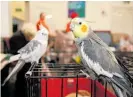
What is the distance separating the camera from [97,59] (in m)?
0.68

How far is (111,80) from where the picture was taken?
26.2 inches

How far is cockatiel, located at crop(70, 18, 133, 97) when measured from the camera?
667 mm

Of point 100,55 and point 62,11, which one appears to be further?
point 62,11

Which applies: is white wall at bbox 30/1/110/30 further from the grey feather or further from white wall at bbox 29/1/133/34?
the grey feather

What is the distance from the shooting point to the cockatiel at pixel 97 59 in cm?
67

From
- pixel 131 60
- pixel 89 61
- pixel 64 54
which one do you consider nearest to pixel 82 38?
pixel 89 61

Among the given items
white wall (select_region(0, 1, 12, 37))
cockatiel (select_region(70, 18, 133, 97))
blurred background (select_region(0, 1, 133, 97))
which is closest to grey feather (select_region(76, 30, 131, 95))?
cockatiel (select_region(70, 18, 133, 97))

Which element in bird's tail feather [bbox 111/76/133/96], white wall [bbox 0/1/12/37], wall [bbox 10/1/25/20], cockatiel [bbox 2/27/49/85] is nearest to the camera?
bird's tail feather [bbox 111/76/133/96]

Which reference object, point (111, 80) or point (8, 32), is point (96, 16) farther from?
point (111, 80)

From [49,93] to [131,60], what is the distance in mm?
327

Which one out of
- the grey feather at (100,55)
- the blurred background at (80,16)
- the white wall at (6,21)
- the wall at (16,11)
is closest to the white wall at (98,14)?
the blurred background at (80,16)

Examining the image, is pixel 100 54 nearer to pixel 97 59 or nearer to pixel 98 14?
pixel 97 59

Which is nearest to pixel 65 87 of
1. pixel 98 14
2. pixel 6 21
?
pixel 6 21

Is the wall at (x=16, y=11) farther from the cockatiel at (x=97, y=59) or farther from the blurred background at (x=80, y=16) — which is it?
the cockatiel at (x=97, y=59)
